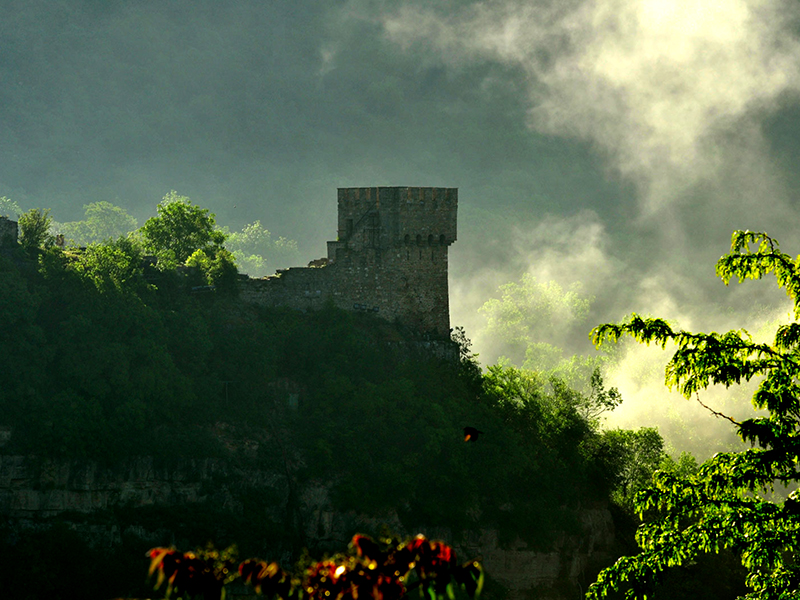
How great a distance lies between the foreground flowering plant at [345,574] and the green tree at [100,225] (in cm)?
15181

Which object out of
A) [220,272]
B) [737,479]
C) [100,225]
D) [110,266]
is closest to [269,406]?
[220,272]

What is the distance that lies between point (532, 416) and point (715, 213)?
439 ft

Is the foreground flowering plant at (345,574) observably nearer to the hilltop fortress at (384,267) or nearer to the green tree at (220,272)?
the green tree at (220,272)

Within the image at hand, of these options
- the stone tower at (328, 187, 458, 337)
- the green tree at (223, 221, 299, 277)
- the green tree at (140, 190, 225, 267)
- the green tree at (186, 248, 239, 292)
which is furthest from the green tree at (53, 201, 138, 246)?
the stone tower at (328, 187, 458, 337)

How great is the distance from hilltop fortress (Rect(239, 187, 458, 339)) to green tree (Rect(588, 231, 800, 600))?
29821 mm

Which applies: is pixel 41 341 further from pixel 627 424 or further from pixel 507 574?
pixel 627 424

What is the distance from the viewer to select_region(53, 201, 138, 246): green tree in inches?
6186

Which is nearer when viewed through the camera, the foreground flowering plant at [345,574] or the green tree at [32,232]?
the foreground flowering plant at [345,574]

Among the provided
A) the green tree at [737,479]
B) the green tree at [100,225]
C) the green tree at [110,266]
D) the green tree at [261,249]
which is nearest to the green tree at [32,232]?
the green tree at [110,266]

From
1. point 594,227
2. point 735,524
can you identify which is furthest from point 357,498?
point 594,227

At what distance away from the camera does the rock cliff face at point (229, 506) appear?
106ft

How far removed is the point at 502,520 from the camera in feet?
129

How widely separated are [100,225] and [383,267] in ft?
422

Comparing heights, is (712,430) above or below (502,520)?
above
